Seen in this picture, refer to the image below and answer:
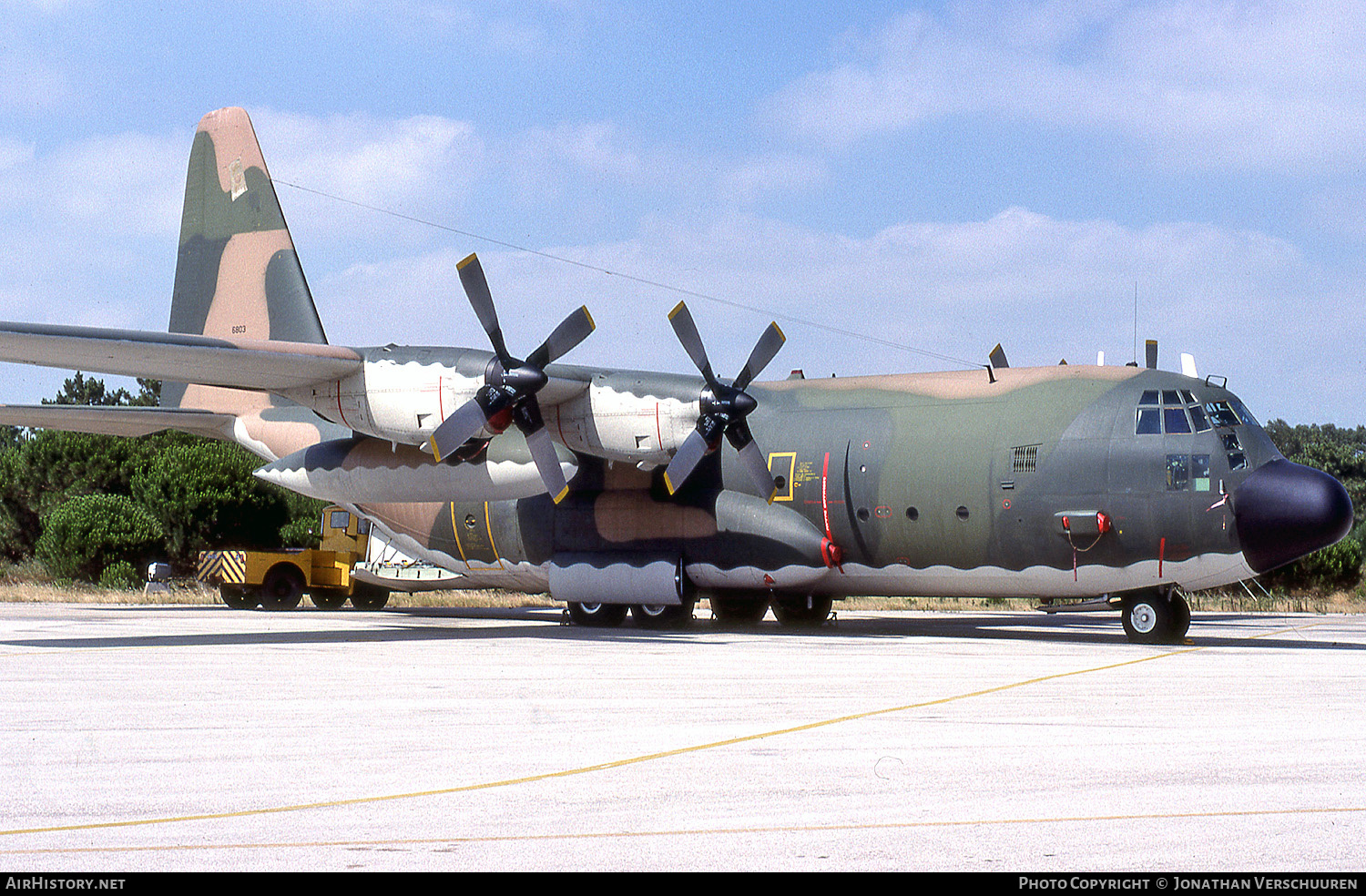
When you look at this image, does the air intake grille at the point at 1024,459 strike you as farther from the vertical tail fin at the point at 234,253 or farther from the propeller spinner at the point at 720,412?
the vertical tail fin at the point at 234,253

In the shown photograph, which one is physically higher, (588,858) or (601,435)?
(601,435)

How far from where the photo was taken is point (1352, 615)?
31625 mm

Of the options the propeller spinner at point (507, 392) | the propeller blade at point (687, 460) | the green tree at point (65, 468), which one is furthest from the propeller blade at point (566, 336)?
the green tree at point (65, 468)

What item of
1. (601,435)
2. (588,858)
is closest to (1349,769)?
(588,858)

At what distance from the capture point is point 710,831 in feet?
18.6

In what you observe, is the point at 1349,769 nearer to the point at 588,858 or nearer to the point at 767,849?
the point at 767,849

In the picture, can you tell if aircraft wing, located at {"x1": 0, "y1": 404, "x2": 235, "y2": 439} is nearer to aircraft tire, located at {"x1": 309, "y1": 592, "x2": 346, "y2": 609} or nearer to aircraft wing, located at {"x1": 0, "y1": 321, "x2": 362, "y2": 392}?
aircraft wing, located at {"x1": 0, "y1": 321, "x2": 362, "y2": 392}

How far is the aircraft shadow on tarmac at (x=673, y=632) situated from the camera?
18.4m

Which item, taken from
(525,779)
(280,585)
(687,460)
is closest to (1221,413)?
(687,460)

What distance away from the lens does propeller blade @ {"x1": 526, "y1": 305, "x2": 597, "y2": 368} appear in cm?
1925

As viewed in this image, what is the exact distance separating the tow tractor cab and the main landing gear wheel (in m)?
0.01

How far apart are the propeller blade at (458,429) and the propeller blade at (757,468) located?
432 cm

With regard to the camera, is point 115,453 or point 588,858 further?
point 115,453

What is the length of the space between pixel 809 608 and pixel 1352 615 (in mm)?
16445
